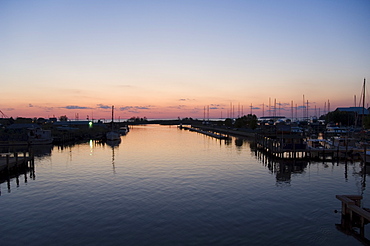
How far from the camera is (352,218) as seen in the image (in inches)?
760

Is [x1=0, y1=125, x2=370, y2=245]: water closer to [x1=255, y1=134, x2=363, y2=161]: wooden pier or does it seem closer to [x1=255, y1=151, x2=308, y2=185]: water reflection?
[x1=255, y1=151, x2=308, y2=185]: water reflection

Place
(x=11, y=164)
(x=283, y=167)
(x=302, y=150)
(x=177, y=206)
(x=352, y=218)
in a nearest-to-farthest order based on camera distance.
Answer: (x=352, y=218)
(x=177, y=206)
(x=11, y=164)
(x=283, y=167)
(x=302, y=150)

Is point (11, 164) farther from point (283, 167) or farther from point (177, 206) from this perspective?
point (283, 167)

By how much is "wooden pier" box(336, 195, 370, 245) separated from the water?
0.62 m

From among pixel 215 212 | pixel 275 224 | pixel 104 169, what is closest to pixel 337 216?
pixel 275 224

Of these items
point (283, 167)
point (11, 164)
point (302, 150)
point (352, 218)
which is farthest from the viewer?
point (302, 150)

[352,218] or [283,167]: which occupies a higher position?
[352,218]

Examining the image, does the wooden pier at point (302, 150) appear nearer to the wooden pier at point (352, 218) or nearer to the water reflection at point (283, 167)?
the water reflection at point (283, 167)

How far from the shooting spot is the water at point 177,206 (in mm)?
17797

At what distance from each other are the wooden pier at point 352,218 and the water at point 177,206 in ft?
2.05

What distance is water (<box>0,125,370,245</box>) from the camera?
1780 cm

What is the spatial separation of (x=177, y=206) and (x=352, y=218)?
12.8 metres

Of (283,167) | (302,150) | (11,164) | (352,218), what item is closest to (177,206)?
(352,218)

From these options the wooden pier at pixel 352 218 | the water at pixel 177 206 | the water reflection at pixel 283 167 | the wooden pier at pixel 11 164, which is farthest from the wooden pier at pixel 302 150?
the wooden pier at pixel 11 164
